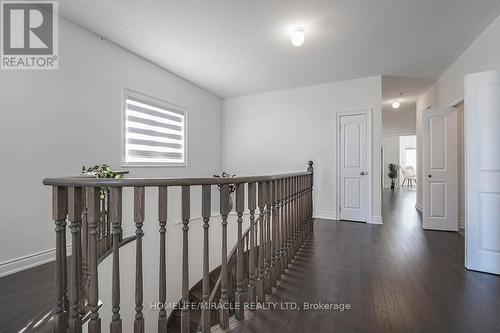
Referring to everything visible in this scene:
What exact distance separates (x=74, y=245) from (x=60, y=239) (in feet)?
0.29

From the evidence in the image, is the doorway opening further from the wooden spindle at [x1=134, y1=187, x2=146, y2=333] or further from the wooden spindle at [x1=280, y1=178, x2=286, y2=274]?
the wooden spindle at [x1=134, y1=187, x2=146, y2=333]

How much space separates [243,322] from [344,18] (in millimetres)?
3032

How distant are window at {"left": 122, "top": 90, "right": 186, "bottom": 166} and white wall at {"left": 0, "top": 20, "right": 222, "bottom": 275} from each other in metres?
0.16

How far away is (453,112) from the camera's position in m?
3.70

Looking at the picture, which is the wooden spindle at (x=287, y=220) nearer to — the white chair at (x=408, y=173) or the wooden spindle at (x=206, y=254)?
the wooden spindle at (x=206, y=254)

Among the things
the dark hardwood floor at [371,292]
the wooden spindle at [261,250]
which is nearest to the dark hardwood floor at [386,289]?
the dark hardwood floor at [371,292]

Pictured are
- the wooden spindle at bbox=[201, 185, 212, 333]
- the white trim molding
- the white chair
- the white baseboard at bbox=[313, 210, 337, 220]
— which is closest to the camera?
the wooden spindle at bbox=[201, 185, 212, 333]

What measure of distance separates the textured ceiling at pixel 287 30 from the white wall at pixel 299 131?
515 mm

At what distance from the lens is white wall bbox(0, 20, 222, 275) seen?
88.4 inches

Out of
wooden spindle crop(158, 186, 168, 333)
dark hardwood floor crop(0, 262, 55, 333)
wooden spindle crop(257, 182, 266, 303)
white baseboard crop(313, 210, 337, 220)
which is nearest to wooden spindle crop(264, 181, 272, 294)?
wooden spindle crop(257, 182, 266, 303)

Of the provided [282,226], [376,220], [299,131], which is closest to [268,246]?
[282,226]

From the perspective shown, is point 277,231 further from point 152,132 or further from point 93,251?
point 152,132

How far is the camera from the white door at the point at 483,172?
2225 millimetres

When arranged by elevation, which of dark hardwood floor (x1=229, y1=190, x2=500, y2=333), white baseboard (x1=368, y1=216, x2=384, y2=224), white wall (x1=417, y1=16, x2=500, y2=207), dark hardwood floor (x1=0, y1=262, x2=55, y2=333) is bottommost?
dark hardwood floor (x1=229, y1=190, x2=500, y2=333)
